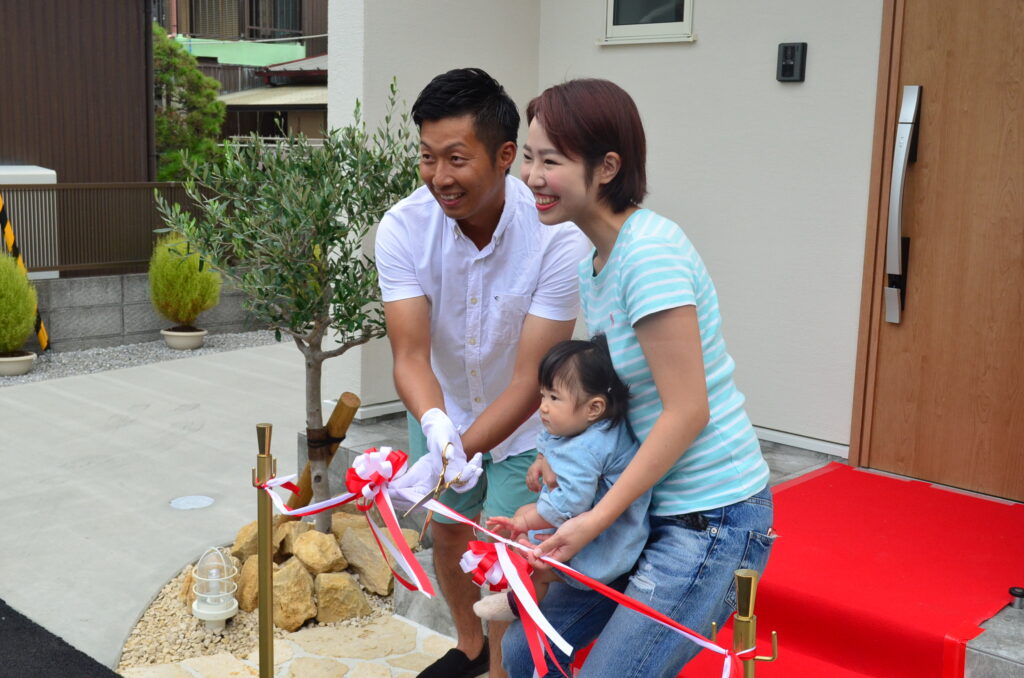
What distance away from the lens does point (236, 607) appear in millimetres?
4062

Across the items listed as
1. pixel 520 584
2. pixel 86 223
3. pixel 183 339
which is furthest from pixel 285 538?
pixel 86 223

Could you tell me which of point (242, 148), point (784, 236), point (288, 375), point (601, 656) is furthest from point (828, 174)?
point (288, 375)

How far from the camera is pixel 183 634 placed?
4.00m

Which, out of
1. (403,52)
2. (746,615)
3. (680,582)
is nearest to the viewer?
(746,615)

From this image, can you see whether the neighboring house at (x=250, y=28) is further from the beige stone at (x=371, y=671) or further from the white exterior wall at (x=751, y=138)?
the beige stone at (x=371, y=671)

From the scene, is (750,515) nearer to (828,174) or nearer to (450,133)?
(450,133)

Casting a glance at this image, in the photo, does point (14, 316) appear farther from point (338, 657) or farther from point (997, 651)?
point (997, 651)

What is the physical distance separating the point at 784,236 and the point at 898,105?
29.3 inches

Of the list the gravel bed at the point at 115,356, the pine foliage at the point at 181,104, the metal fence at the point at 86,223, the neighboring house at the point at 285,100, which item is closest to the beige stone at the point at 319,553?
the gravel bed at the point at 115,356

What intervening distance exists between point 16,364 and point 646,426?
24.2ft

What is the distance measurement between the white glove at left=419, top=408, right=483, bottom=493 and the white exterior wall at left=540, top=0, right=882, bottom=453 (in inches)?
106

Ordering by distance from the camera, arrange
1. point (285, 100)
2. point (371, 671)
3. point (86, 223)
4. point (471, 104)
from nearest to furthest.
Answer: point (471, 104)
point (371, 671)
point (86, 223)
point (285, 100)

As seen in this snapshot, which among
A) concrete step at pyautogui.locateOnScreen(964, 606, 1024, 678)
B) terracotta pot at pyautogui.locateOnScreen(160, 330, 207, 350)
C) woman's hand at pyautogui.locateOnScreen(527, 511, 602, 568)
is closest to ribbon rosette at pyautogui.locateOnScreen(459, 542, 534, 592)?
woman's hand at pyautogui.locateOnScreen(527, 511, 602, 568)

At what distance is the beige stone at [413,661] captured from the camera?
3.74m
